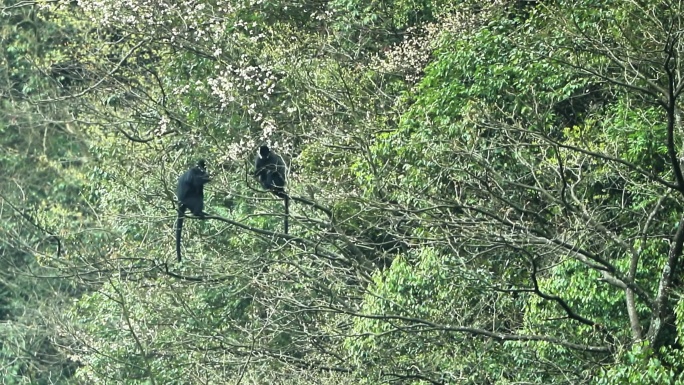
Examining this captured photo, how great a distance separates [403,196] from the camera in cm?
1491

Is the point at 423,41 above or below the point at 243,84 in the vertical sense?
above

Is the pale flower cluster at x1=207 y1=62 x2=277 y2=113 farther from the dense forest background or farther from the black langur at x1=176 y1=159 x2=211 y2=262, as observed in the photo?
the black langur at x1=176 y1=159 x2=211 y2=262

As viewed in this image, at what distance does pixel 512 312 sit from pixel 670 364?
3.05 metres

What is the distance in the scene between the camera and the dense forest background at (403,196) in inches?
510

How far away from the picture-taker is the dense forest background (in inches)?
510

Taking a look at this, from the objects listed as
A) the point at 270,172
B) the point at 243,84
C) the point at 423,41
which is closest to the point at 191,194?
the point at 270,172

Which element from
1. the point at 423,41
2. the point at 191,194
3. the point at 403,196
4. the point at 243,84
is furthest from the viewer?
the point at 243,84

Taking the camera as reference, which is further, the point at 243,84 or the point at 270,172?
the point at 243,84

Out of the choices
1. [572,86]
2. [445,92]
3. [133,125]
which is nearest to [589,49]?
[572,86]

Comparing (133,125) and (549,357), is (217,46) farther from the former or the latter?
(549,357)

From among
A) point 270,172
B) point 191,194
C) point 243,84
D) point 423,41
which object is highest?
point 423,41

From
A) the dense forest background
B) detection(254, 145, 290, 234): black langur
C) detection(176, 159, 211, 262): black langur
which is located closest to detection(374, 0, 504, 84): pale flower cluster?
the dense forest background

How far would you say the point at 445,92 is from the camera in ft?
52.2

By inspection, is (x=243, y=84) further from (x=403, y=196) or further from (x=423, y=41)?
(x=403, y=196)
